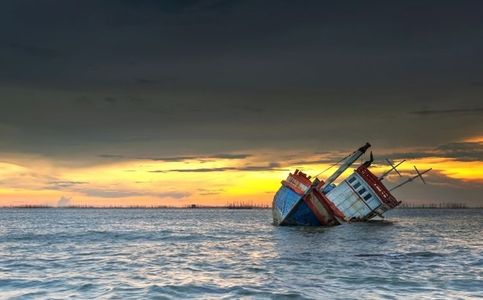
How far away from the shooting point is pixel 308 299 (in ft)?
49.9

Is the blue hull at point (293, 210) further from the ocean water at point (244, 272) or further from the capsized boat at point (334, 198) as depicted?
the ocean water at point (244, 272)

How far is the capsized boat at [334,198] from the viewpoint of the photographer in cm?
4688

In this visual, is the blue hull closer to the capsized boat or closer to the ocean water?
the capsized boat

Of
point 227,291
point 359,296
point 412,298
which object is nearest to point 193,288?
point 227,291

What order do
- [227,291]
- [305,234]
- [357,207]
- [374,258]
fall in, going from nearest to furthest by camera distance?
[227,291] < [374,258] < [305,234] < [357,207]

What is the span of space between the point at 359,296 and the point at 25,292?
1059 centimetres

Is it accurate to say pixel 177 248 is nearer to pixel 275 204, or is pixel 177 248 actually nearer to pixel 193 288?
pixel 193 288

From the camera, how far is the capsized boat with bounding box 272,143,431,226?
154ft

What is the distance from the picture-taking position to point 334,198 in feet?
188

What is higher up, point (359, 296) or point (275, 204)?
point (275, 204)

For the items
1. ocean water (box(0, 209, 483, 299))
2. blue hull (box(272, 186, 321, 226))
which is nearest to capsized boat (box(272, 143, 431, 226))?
blue hull (box(272, 186, 321, 226))

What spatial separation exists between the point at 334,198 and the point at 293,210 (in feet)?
36.4

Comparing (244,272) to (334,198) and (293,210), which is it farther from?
(334,198)

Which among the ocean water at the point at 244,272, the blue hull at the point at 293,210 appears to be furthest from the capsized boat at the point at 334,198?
the ocean water at the point at 244,272
